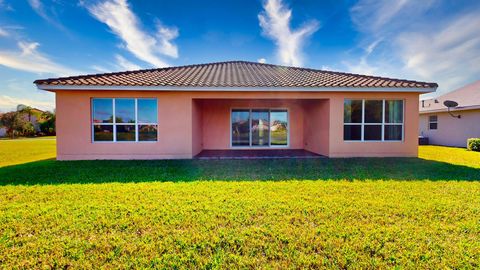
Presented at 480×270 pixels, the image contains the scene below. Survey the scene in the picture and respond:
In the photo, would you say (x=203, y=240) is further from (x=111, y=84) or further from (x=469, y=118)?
(x=469, y=118)

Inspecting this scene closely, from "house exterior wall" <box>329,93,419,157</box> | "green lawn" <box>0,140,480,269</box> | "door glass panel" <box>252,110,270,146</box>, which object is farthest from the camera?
"door glass panel" <box>252,110,270,146</box>

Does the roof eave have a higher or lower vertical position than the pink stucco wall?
higher

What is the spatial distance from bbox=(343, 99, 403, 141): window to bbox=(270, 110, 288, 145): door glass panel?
400 cm

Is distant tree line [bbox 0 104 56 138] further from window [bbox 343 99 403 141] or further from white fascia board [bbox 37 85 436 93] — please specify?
window [bbox 343 99 403 141]

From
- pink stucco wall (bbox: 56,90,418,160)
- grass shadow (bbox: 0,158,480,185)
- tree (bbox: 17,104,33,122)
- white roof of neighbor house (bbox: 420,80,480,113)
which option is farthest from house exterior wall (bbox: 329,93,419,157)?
tree (bbox: 17,104,33,122)

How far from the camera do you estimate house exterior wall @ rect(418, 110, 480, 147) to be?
1503cm

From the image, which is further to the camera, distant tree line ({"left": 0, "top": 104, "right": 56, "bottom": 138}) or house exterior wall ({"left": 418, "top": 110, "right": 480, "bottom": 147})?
distant tree line ({"left": 0, "top": 104, "right": 56, "bottom": 138})

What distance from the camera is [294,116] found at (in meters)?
13.4

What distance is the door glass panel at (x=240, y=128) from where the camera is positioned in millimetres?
13312

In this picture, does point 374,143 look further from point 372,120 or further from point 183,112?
point 183,112

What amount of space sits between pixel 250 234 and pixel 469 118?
20.8 metres

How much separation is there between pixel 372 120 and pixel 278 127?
5.16 metres

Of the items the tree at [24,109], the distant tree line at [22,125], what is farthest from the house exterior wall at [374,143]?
the tree at [24,109]

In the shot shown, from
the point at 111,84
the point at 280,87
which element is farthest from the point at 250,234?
the point at 111,84
